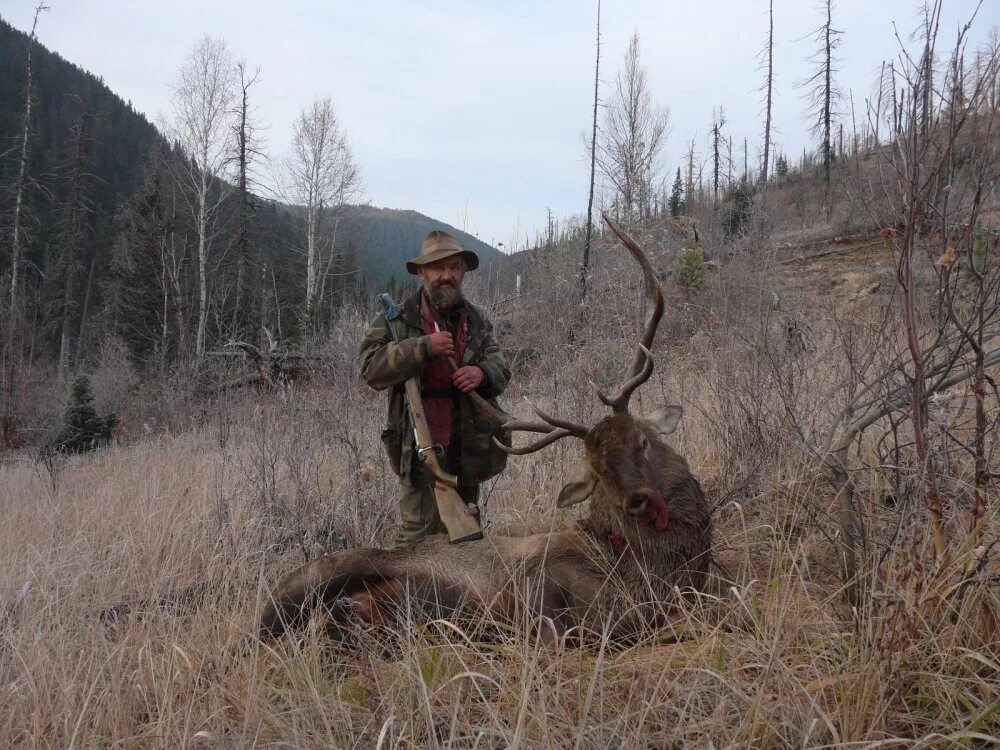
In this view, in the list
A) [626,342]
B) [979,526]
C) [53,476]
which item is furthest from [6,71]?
[979,526]

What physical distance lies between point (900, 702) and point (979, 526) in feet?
1.96

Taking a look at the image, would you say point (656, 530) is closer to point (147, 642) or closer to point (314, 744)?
point (314, 744)

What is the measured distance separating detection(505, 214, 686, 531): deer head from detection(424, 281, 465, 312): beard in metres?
0.87

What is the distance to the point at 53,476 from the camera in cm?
747

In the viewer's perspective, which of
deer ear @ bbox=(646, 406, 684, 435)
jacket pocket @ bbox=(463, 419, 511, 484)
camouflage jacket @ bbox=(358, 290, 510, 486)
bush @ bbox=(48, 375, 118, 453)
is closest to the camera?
deer ear @ bbox=(646, 406, 684, 435)

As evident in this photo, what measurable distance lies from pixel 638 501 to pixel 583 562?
1.48ft

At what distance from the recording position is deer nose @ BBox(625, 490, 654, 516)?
8.98 ft

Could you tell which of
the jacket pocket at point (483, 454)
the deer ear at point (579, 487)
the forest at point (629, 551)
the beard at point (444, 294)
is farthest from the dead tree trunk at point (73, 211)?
the deer ear at point (579, 487)

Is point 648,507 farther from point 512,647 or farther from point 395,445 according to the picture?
point 395,445

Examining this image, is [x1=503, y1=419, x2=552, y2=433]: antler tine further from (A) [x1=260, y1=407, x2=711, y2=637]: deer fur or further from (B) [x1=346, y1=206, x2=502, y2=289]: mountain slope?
(B) [x1=346, y1=206, x2=502, y2=289]: mountain slope

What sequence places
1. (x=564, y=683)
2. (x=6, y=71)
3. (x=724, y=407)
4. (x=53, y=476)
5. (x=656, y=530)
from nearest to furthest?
(x=564, y=683) → (x=656, y=530) → (x=724, y=407) → (x=53, y=476) → (x=6, y=71)

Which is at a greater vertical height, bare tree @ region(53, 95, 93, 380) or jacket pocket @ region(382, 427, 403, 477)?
bare tree @ region(53, 95, 93, 380)

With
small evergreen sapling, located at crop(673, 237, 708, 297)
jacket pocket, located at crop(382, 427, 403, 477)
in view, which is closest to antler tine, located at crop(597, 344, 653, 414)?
jacket pocket, located at crop(382, 427, 403, 477)

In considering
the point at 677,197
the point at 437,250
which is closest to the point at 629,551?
the point at 437,250
